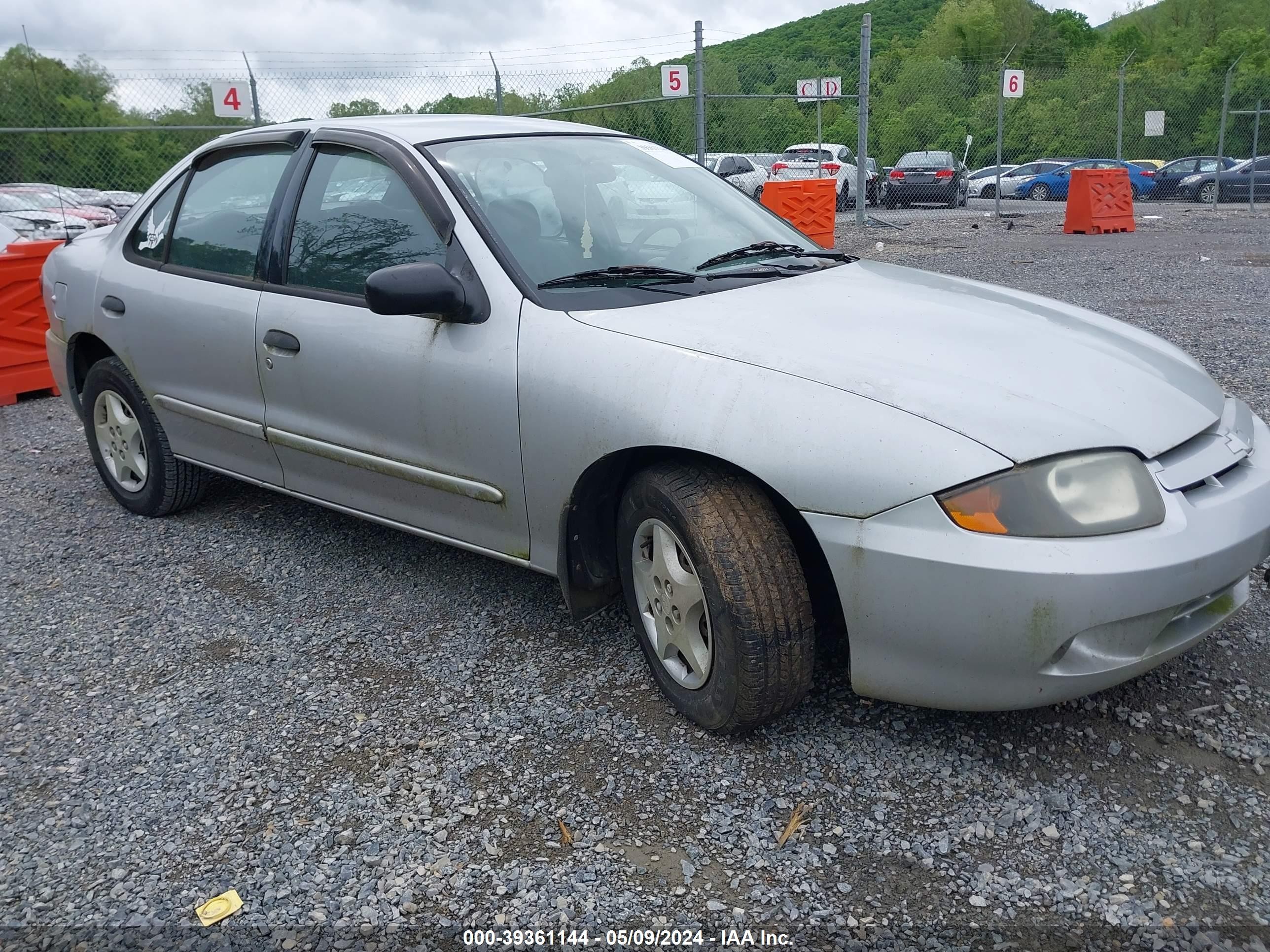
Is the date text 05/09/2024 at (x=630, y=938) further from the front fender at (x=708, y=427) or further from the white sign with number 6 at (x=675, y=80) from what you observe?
the white sign with number 6 at (x=675, y=80)

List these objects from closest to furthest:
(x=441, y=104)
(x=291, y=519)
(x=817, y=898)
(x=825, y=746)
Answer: (x=817, y=898)
(x=825, y=746)
(x=291, y=519)
(x=441, y=104)

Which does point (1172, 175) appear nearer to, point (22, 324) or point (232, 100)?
point (232, 100)

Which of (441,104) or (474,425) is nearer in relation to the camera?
(474,425)

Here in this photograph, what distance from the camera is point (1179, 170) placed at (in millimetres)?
25062

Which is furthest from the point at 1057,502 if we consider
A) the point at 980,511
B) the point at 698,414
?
the point at 698,414

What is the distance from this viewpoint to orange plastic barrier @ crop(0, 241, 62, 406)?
6.97 m

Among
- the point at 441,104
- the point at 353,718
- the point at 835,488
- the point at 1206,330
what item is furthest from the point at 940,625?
the point at 441,104

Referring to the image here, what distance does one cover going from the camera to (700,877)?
2.25 metres

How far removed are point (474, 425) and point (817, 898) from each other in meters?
1.56

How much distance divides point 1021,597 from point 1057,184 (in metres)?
27.8

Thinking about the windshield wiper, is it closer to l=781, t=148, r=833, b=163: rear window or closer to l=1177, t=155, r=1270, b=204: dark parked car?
l=781, t=148, r=833, b=163: rear window

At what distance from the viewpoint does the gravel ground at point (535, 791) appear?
215cm

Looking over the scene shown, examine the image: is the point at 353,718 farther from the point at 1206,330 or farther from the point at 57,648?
the point at 1206,330

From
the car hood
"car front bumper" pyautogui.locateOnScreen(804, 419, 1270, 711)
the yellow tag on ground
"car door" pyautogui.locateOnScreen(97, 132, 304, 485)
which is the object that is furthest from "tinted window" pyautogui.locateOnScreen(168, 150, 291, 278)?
"car front bumper" pyautogui.locateOnScreen(804, 419, 1270, 711)
